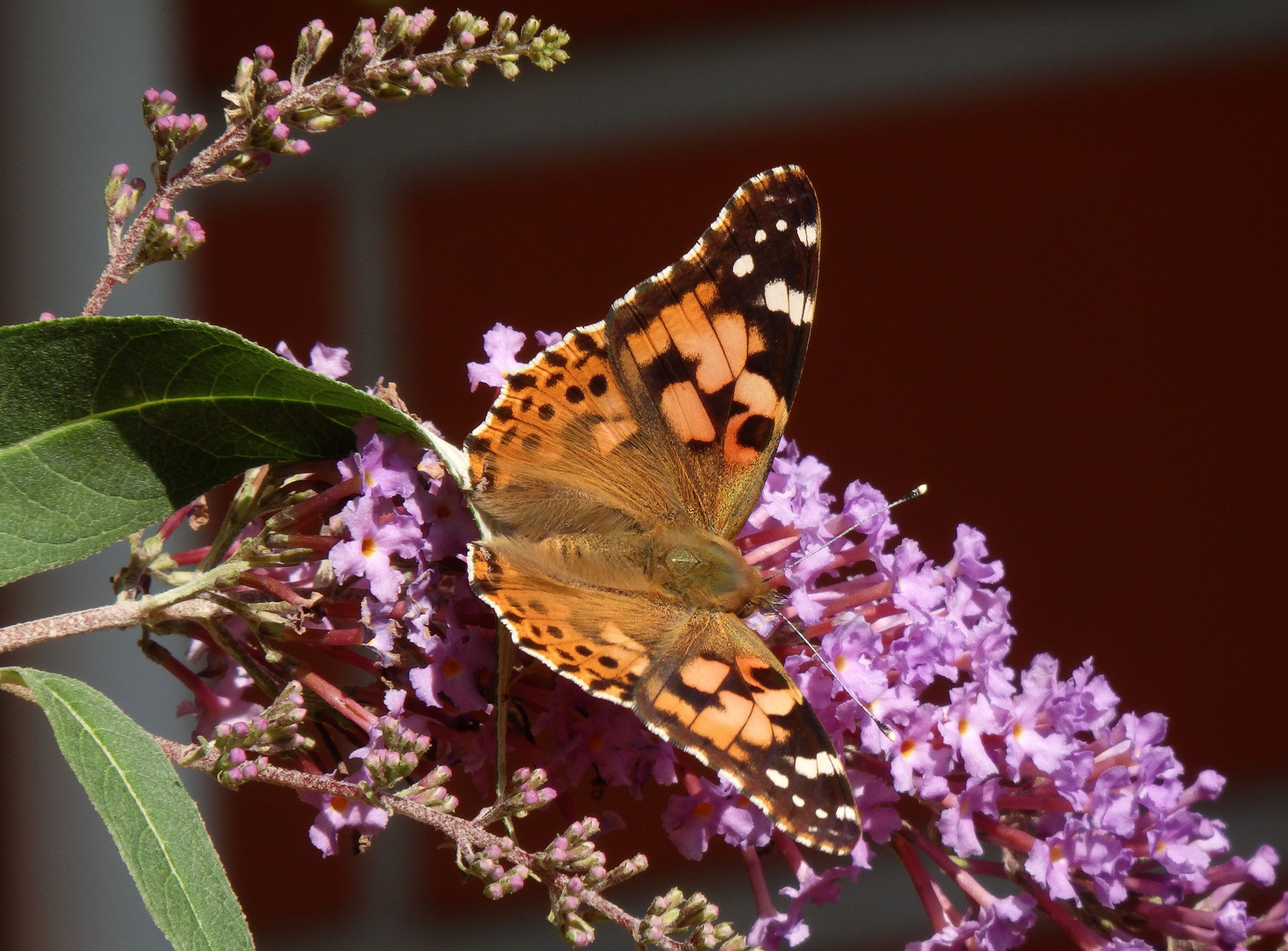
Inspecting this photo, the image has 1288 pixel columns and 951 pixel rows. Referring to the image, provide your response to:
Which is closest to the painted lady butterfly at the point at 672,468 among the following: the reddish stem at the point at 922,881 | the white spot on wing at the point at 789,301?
the white spot on wing at the point at 789,301

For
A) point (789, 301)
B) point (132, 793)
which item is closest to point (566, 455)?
point (789, 301)

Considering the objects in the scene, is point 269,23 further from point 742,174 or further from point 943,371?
point 943,371

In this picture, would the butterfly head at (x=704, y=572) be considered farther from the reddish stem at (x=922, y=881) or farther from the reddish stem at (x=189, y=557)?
the reddish stem at (x=189, y=557)

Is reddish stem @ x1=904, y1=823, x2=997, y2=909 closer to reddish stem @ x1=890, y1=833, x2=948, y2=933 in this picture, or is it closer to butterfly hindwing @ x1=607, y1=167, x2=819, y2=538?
reddish stem @ x1=890, y1=833, x2=948, y2=933

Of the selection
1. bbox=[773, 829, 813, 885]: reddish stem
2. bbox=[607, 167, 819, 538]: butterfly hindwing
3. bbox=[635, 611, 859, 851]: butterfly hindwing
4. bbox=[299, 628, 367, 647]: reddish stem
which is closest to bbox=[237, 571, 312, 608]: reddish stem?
bbox=[299, 628, 367, 647]: reddish stem

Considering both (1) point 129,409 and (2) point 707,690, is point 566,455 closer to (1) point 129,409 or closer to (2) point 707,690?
(2) point 707,690

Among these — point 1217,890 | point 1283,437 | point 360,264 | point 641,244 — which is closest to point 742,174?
point 641,244
